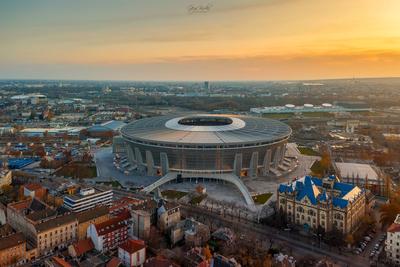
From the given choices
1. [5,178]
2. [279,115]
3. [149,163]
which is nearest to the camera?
[5,178]

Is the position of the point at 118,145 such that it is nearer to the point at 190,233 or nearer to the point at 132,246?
the point at 190,233

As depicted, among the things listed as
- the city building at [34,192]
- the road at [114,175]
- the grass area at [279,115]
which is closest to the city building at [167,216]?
→ the road at [114,175]

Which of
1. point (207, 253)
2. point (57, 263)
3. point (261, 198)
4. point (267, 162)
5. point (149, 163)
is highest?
point (267, 162)

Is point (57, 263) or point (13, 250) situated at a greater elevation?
point (57, 263)

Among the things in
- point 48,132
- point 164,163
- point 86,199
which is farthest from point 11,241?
point 48,132

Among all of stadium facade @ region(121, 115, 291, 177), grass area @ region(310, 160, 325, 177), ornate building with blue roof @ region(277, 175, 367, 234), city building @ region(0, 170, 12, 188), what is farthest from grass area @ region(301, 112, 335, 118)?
city building @ region(0, 170, 12, 188)

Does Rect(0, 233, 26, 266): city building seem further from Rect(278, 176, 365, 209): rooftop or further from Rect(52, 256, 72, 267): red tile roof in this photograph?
Rect(278, 176, 365, 209): rooftop

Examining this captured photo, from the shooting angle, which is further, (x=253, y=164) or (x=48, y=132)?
(x=48, y=132)

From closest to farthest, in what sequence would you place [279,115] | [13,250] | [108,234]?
[13,250] < [108,234] < [279,115]
